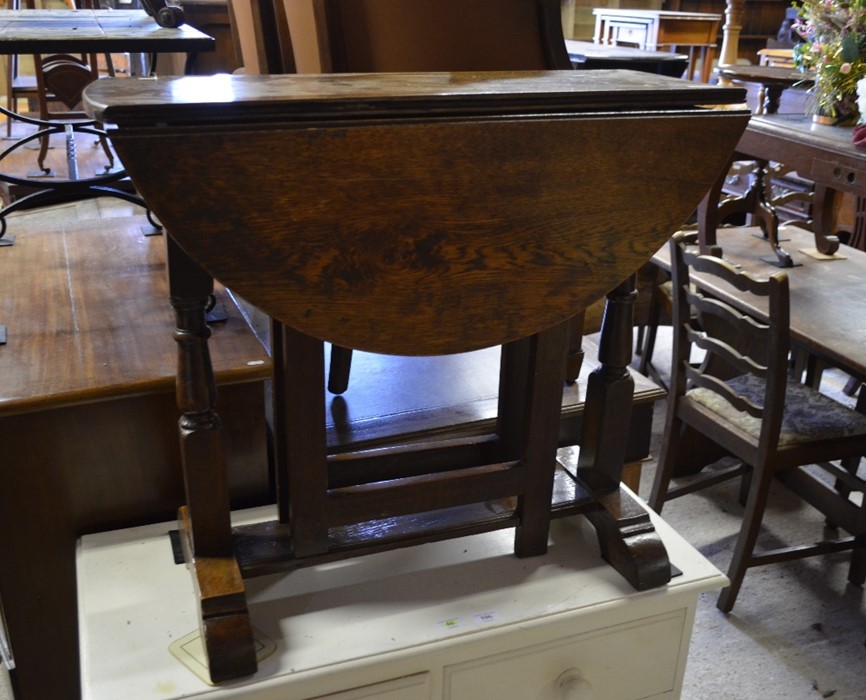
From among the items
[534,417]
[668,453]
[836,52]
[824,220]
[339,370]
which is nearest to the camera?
[534,417]

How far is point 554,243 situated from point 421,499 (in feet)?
1.36

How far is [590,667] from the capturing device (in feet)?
4.14

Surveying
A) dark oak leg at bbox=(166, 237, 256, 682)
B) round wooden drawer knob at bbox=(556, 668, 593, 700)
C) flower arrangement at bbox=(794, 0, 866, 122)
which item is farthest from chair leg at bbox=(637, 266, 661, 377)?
dark oak leg at bbox=(166, 237, 256, 682)

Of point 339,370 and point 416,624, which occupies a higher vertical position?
point 339,370

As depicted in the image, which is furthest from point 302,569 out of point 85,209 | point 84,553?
point 85,209

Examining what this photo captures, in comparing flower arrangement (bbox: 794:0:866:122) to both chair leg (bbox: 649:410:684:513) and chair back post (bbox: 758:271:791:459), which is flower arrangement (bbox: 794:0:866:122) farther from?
chair leg (bbox: 649:410:684:513)

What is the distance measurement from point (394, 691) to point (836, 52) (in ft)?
8.31

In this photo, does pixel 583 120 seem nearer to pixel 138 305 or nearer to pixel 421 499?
pixel 421 499

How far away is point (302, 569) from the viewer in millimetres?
1257

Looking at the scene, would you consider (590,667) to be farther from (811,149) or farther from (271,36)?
(811,149)

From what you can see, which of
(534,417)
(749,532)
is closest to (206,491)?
(534,417)

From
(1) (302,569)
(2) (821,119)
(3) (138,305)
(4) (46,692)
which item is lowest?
(4) (46,692)

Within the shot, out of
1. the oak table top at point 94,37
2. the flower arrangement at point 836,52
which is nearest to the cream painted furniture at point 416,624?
the oak table top at point 94,37

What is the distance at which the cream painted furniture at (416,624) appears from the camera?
1.08 meters
